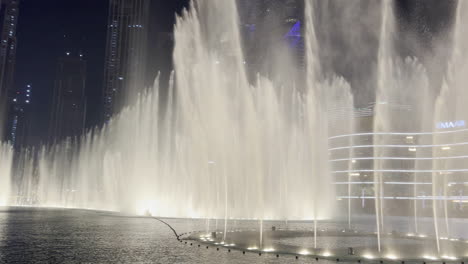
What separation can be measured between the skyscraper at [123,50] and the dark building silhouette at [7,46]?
2995cm

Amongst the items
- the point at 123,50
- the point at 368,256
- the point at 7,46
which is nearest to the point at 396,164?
the point at 368,256

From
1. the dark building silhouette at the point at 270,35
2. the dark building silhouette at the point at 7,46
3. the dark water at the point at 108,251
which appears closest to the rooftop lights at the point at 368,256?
the dark water at the point at 108,251

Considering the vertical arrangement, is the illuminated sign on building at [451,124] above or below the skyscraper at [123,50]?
below

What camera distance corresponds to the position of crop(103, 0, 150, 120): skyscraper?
389 ft

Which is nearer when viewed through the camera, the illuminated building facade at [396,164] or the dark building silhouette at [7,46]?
the illuminated building facade at [396,164]

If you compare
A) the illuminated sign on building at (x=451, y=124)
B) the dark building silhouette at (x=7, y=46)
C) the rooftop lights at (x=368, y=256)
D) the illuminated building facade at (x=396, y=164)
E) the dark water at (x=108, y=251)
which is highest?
the dark building silhouette at (x=7, y=46)

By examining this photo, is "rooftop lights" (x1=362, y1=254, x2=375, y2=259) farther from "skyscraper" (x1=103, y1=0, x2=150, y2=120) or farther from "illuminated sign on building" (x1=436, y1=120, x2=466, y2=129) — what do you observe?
"skyscraper" (x1=103, y1=0, x2=150, y2=120)

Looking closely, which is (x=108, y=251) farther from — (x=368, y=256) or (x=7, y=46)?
(x=7, y=46)

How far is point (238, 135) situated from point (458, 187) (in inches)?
1813

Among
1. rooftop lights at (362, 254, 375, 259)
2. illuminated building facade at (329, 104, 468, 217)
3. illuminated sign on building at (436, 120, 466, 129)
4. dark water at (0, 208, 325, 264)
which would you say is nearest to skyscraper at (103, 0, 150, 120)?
illuminated building facade at (329, 104, 468, 217)

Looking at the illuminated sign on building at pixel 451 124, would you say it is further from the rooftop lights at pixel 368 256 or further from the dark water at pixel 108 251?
the dark water at pixel 108 251

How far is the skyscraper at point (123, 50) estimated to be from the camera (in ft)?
389

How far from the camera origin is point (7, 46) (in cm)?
12512

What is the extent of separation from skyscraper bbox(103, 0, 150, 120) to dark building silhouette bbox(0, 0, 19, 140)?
98.3ft
